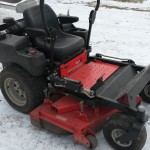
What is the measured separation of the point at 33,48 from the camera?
11.5 feet

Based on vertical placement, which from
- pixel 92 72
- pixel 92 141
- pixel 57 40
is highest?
pixel 57 40

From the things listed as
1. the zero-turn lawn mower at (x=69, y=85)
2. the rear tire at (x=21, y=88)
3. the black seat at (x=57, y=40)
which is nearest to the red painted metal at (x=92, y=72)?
the zero-turn lawn mower at (x=69, y=85)

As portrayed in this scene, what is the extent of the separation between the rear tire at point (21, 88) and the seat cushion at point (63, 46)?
1.15ft

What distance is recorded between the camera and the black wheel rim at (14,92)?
3.61 meters

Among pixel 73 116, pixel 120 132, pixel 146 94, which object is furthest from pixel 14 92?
pixel 146 94

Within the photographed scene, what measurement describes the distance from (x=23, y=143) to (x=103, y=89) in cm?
105

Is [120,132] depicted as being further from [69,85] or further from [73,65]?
[73,65]

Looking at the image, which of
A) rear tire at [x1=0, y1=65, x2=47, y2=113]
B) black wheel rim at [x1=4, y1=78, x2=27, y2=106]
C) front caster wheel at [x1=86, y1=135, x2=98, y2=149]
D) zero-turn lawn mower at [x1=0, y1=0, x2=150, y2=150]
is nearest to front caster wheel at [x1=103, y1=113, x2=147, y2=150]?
zero-turn lawn mower at [x1=0, y1=0, x2=150, y2=150]

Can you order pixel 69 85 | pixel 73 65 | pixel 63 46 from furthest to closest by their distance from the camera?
1. pixel 73 65
2. pixel 63 46
3. pixel 69 85

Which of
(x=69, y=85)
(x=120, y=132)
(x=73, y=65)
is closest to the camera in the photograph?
(x=120, y=132)

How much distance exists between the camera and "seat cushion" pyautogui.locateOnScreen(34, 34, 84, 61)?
3.40m

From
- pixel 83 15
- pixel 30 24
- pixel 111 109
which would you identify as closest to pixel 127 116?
Answer: pixel 111 109

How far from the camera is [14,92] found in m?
3.71

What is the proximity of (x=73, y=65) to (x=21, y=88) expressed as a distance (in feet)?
2.24
